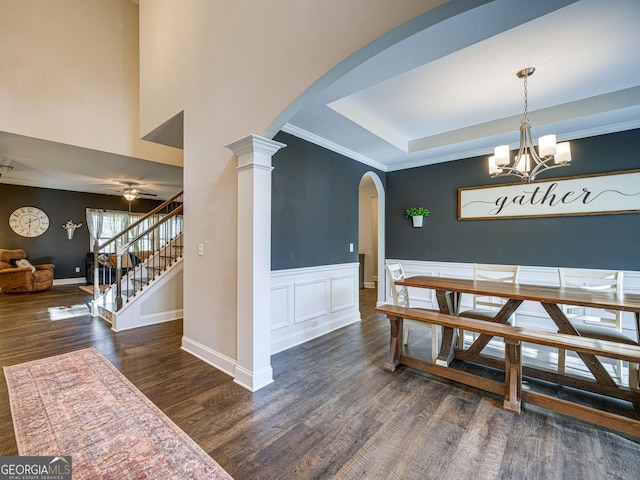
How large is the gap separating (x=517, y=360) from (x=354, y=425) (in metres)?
1.32

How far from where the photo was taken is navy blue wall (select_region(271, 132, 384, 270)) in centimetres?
325

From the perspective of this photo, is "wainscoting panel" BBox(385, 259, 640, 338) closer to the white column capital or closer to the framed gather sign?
the framed gather sign

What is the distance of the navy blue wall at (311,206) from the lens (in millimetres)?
3250

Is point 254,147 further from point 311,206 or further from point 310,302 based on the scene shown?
point 310,302

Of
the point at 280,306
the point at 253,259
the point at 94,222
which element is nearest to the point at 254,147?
the point at 253,259

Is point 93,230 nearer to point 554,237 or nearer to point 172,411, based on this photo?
point 172,411

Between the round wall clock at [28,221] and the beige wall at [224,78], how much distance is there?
6408 millimetres

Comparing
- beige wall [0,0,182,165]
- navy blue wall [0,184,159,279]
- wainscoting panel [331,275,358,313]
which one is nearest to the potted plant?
wainscoting panel [331,275,358,313]

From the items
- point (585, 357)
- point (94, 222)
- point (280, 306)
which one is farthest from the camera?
point (94, 222)

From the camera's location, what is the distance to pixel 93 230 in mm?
8219

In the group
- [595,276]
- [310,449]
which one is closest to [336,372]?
[310,449]

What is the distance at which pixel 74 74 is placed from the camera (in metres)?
4.34

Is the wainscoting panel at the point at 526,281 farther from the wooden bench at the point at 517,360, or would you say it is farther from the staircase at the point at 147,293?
the staircase at the point at 147,293

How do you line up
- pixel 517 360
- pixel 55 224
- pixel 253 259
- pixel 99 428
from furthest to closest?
pixel 55 224
pixel 253 259
pixel 517 360
pixel 99 428
